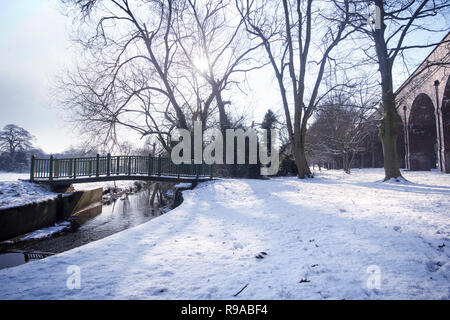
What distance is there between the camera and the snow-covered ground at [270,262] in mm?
2174

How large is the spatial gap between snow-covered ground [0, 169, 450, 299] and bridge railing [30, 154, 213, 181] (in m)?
9.13

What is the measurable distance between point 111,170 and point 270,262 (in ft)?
43.0

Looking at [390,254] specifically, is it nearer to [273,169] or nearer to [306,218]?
[306,218]

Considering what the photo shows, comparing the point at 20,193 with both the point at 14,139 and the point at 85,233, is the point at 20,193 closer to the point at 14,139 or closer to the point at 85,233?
the point at 85,233

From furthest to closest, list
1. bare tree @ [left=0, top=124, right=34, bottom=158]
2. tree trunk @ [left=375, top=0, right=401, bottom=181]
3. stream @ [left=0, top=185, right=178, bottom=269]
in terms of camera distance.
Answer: bare tree @ [left=0, top=124, right=34, bottom=158]
tree trunk @ [left=375, top=0, right=401, bottom=181]
stream @ [left=0, top=185, right=178, bottom=269]

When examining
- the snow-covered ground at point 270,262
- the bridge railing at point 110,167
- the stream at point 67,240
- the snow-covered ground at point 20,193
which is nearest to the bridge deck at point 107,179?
the bridge railing at point 110,167

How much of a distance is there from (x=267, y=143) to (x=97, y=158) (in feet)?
50.1

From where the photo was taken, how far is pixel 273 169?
68.2 feet

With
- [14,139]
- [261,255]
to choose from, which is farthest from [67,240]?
[14,139]

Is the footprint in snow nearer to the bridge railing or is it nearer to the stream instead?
the stream

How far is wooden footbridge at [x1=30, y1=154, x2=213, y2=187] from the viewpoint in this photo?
38.0 ft

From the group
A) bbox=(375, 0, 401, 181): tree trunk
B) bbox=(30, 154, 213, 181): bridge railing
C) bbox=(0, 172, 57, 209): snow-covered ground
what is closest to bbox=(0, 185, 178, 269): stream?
bbox=(0, 172, 57, 209): snow-covered ground

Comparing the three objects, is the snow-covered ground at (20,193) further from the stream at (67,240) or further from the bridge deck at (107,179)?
the stream at (67,240)

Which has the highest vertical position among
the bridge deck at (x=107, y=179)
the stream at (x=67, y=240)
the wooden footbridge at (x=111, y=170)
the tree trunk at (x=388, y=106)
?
the tree trunk at (x=388, y=106)
